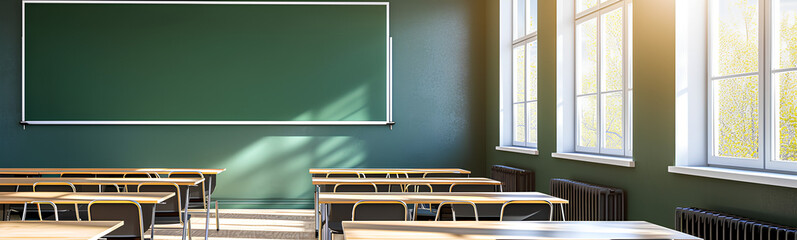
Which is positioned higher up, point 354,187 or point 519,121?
point 519,121

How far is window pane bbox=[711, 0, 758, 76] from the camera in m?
3.89

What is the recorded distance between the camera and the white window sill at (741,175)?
10.8 ft

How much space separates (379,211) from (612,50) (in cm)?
266

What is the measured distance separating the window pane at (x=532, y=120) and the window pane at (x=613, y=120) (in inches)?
65.0

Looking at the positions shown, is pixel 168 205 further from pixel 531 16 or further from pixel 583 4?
pixel 531 16

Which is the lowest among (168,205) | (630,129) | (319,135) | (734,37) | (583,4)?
(168,205)

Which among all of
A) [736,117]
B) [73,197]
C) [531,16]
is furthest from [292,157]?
[736,117]

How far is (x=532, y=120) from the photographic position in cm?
744

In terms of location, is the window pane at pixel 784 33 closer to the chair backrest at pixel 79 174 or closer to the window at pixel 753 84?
the window at pixel 753 84

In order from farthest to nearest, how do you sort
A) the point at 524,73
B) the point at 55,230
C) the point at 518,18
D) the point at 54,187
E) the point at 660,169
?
the point at 518,18, the point at 524,73, the point at 54,187, the point at 660,169, the point at 55,230

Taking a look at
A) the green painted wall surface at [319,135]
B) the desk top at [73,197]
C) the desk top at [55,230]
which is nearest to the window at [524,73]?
the green painted wall surface at [319,135]

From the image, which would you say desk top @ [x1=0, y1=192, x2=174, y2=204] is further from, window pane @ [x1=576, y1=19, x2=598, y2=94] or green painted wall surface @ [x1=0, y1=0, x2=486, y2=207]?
green painted wall surface @ [x1=0, y1=0, x2=486, y2=207]

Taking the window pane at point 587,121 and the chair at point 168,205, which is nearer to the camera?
the chair at point 168,205

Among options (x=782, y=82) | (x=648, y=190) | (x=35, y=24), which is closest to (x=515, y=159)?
(x=648, y=190)
